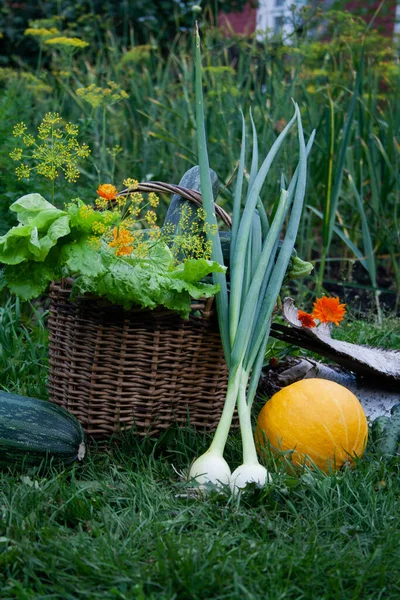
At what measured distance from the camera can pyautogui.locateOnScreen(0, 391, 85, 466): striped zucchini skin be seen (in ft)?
6.89

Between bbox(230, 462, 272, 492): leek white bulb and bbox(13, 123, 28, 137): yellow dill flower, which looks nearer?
bbox(230, 462, 272, 492): leek white bulb

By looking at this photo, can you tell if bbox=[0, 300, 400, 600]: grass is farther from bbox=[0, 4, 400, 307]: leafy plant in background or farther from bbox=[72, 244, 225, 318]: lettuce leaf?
bbox=[0, 4, 400, 307]: leafy plant in background

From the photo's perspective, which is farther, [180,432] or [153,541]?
[180,432]

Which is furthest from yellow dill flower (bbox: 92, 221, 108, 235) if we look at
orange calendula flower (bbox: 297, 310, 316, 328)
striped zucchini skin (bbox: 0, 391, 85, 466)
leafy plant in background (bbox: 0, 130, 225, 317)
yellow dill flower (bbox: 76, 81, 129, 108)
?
yellow dill flower (bbox: 76, 81, 129, 108)

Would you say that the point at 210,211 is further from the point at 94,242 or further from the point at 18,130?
the point at 18,130

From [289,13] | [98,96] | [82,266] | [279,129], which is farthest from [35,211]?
[289,13]

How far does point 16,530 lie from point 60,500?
20 cm

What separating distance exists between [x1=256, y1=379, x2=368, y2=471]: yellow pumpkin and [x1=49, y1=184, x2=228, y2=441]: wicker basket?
27 cm

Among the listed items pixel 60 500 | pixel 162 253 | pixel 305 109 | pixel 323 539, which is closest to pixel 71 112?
pixel 305 109

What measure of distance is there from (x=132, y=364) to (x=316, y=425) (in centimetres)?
60

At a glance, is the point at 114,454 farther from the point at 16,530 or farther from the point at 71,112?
the point at 71,112

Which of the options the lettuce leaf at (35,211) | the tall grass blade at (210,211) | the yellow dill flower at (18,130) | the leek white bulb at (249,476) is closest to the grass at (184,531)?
the leek white bulb at (249,476)

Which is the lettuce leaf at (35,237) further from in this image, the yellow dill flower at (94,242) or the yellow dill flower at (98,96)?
the yellow dill flower at (98,96)

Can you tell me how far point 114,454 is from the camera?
2322mm
